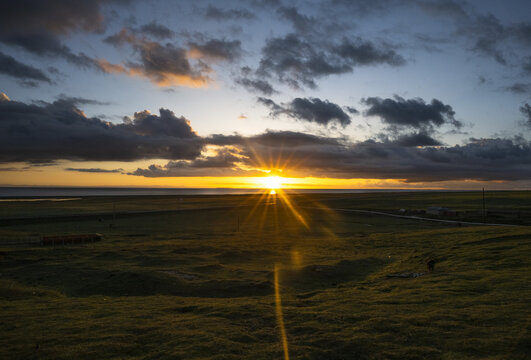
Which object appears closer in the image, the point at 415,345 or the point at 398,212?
the point at 415,345

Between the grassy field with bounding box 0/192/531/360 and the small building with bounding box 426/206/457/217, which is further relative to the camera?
the small building with bounding box 426/206/457/217

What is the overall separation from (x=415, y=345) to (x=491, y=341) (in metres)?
2.58

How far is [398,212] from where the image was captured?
360 ft

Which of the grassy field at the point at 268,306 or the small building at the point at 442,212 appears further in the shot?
the small building at the point at 442,212

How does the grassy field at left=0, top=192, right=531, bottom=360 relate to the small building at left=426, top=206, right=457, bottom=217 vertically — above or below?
above

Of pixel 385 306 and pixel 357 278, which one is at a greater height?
pixel 385 306

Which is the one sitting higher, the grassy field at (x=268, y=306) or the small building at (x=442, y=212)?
the grassy field at (x=268, y=306)

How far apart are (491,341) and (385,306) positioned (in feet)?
17.7

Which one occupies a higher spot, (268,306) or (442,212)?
(268,306)

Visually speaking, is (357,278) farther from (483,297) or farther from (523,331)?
(523,331)

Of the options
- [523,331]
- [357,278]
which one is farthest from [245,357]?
[357,278]

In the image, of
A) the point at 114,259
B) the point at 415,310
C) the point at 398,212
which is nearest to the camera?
the point at 415,310

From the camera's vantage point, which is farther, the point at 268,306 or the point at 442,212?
the point at 442,212

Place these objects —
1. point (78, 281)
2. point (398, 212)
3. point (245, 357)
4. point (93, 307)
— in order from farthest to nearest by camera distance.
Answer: point (398, 212) < point (78, 281) < point (93, 307) < point (245, 357)
